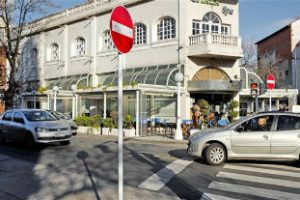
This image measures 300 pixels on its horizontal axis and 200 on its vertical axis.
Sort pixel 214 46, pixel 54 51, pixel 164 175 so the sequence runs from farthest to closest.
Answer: pixel 54 51 < pixel 214 46 < pixel 164 175

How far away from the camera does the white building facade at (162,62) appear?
26.3 meters

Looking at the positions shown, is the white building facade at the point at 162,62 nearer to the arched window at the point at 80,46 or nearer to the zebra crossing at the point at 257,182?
the arched window at the point at 80,46

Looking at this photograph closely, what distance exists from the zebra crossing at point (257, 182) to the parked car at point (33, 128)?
761 cm

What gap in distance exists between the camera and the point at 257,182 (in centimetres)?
916

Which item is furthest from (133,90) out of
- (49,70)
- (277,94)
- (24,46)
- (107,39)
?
(24,46)

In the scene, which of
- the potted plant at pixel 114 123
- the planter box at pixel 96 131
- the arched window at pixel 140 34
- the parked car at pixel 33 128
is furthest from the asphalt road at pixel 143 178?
the arched window at pixel 140 34

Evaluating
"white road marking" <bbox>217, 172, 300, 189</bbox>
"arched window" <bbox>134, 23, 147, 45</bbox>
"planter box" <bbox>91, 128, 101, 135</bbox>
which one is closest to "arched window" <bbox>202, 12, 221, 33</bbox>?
"arched window" <bbox>134, 23, 147, 45</bbox>

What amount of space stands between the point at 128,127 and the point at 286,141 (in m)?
13.4

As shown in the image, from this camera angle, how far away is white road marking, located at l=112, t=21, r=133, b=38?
546 cm

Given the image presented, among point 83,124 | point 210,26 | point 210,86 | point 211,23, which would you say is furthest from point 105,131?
point 211,23

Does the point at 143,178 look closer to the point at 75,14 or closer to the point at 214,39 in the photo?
the point at 214,39

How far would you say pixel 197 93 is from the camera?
28.3m

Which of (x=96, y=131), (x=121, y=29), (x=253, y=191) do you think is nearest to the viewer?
(x=121, y=29)

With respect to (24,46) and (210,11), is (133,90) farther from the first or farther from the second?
(24,46)
